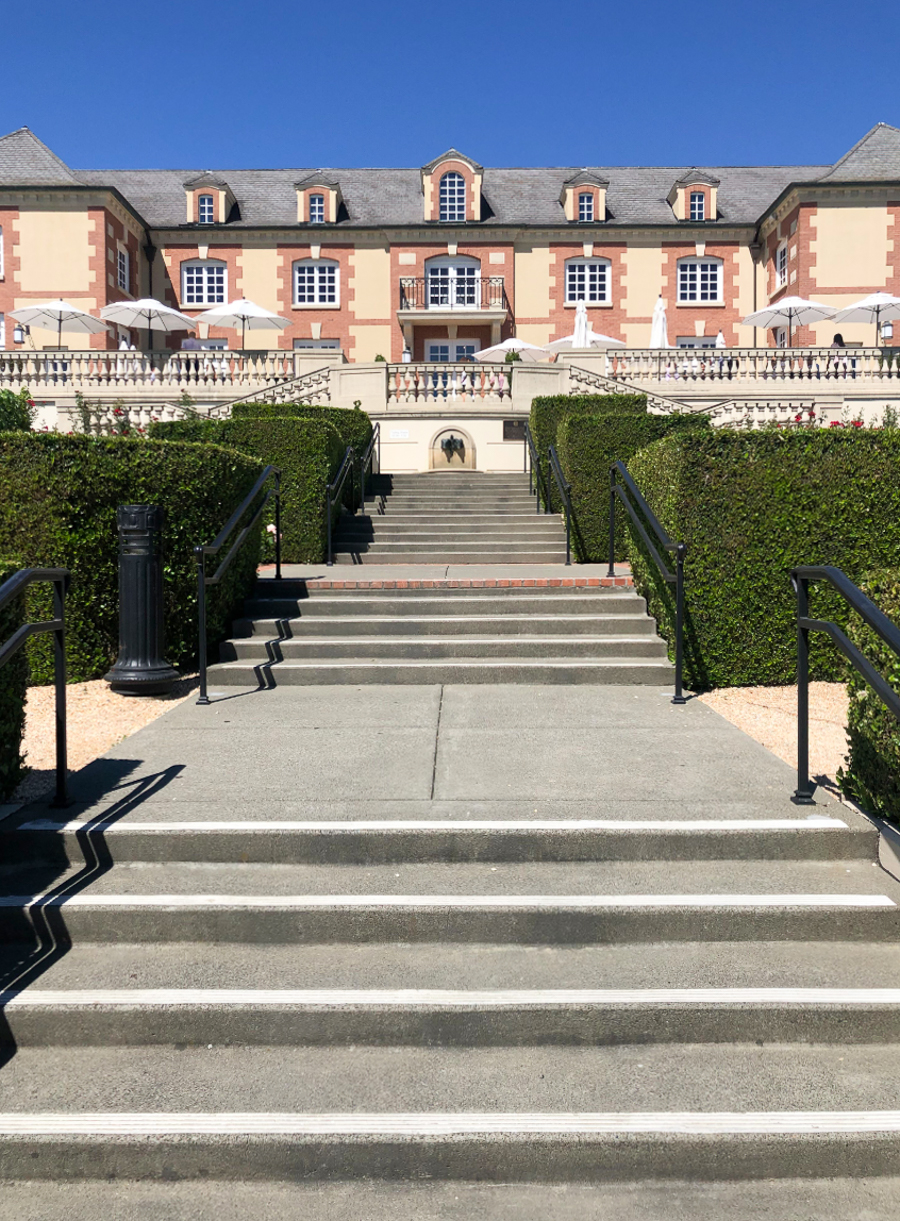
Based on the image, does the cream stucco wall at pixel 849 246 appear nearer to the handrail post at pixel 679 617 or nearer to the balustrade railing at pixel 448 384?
the balustrade railing at pixel 448 384

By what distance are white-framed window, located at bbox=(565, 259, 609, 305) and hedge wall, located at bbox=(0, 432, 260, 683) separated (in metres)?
29.6

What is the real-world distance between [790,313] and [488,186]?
16215 millimetres

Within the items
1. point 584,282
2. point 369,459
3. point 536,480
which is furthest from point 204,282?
point 536,480

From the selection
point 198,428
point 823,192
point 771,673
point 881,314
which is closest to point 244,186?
point 823,192

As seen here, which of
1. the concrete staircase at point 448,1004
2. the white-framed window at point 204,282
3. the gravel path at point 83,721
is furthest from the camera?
the white-framed window at point 204,282

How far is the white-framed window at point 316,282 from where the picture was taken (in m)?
34.7

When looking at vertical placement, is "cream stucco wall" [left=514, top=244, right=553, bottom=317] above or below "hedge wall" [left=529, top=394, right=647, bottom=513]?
above

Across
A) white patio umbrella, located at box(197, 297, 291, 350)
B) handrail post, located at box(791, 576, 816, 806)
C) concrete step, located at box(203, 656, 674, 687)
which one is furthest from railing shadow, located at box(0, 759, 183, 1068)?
white patio umbrella, located at box(197, 297, 291, 350)

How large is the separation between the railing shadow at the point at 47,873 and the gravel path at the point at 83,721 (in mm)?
304

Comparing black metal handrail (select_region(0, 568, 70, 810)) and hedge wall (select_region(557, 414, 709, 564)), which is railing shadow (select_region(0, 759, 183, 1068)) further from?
hedge wall (select_region(557, 414, 709, 564))

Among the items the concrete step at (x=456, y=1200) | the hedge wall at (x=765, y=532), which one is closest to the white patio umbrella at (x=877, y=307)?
the hedge wall at (x=765, y=532)

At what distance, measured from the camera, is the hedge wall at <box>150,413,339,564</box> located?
11688 millimetres

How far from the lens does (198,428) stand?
13.5 metres

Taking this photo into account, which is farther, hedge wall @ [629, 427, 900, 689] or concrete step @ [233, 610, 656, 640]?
concrete step @ [233, 610, 656, 640]
